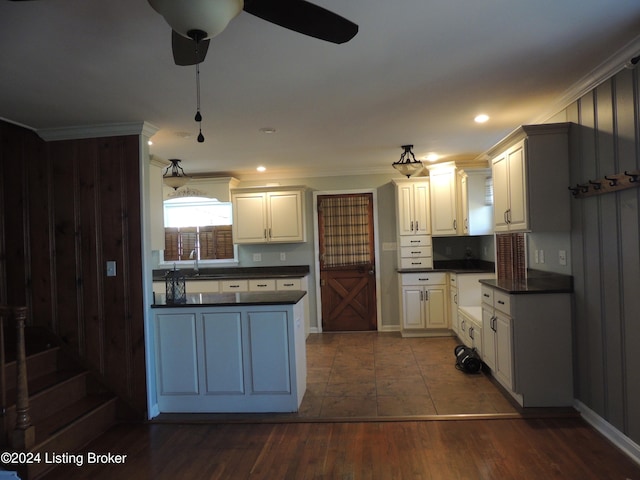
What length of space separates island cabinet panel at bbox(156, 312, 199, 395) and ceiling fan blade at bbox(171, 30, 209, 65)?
2206mm

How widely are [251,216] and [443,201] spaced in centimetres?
270

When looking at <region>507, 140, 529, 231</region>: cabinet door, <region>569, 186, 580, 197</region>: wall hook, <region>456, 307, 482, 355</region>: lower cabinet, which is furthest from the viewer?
<region>456, 307, 482, 355</region>: lower cabinet

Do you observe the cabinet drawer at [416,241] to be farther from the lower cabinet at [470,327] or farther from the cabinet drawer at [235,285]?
the cabinet drawer at [235,285]

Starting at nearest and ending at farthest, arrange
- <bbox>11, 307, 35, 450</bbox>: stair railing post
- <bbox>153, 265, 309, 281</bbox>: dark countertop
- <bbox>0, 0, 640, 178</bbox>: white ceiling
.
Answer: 1. <bbox>0, 0, 640, 178</bbox>: white ceiling
2. <bbox>11, 307, 35, 450</bbox>: stair railing post
3. <bbox>153, 265, 309, 281</bbox>: dark countertop

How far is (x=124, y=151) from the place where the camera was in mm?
3342

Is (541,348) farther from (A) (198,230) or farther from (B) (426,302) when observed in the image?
(A) (198,230)

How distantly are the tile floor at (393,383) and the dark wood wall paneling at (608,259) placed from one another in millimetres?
701

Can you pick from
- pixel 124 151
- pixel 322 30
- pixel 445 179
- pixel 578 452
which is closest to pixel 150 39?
A: pixel 322 30

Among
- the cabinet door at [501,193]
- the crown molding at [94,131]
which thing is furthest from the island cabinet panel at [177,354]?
the cabinet door at [501,193]

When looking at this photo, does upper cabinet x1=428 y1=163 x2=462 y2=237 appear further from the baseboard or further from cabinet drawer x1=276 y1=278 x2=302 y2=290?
the baseboard

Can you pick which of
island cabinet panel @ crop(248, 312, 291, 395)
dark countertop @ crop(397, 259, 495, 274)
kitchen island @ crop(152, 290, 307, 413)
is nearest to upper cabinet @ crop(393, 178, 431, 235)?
→ dark countertop @ crop(397, 259, 495, 274)

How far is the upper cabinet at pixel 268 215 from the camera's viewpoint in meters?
5.81

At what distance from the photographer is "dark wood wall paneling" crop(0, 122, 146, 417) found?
332 centimetres

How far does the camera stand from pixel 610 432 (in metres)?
2.65
